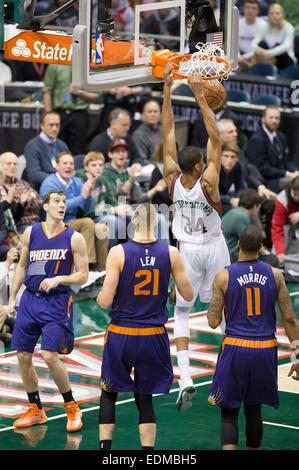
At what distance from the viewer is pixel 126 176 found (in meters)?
14.3

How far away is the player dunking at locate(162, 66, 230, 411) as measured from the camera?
895cm

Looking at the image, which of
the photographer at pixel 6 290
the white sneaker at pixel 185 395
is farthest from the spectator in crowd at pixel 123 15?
the white sneaker at pixel 185 395

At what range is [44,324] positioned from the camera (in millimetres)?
8859

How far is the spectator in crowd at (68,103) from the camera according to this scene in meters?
15.7

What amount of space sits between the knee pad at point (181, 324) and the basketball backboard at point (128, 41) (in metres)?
2.24

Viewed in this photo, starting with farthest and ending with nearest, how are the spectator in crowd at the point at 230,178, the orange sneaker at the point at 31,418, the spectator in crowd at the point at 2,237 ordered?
the spectator in crowd at the point at 230,178 → the spectator in crowd at the point at 2,237 → the orange sneaker at the point at 31,418

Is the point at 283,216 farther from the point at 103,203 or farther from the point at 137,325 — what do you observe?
the point at 137,325

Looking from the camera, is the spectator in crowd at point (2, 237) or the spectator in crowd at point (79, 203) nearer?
the spectator in crowd at point (2, 237)

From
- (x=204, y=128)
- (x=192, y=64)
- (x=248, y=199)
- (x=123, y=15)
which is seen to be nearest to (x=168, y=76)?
(x=192, y=64)

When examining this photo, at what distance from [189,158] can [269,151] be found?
7467mm

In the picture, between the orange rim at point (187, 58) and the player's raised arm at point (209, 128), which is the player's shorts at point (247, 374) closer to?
the player's raised arm at point (209, 128)

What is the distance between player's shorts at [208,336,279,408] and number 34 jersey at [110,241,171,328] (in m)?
0.68

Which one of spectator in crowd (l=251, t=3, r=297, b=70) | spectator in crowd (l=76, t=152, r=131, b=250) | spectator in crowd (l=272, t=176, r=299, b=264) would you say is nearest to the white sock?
spectator in crowd (l=76, t=152, r=131, b=250)

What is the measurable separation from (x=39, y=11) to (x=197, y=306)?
7329 millimetres
